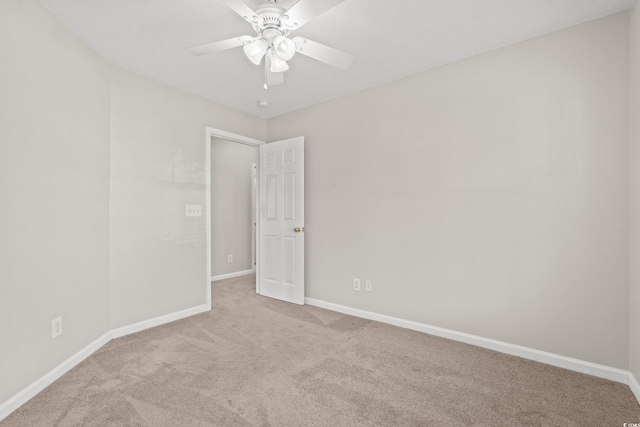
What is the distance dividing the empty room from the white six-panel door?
40cm

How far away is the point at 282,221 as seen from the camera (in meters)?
3.98

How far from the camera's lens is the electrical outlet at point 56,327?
7.00ft

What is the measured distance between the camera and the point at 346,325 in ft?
10.3

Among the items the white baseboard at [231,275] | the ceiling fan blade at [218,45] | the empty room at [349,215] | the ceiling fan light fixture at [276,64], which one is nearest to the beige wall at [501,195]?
the empty room at [349,215]

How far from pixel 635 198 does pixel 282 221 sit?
3210 millimetres

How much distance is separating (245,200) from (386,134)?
3.28m

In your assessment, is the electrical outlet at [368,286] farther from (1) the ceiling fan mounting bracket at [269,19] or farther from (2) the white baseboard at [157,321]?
(1) the ceiling fan mounting bracket at [269,19]

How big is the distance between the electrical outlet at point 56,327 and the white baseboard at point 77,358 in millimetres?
217

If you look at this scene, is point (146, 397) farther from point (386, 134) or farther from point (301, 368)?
point (386, 134)

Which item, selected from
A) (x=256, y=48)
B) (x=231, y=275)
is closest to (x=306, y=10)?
(x=256, y=48)

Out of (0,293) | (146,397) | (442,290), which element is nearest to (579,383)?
(442,290)

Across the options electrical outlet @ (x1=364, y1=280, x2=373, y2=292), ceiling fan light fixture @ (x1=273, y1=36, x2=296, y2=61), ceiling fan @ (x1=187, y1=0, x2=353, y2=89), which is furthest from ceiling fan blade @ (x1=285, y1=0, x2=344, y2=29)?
electrical outlet @ (x1=364, y1=280, x2=373, y2=292)

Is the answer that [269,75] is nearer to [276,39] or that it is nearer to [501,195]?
[276,39]

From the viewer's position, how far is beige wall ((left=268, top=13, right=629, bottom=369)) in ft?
7.04
